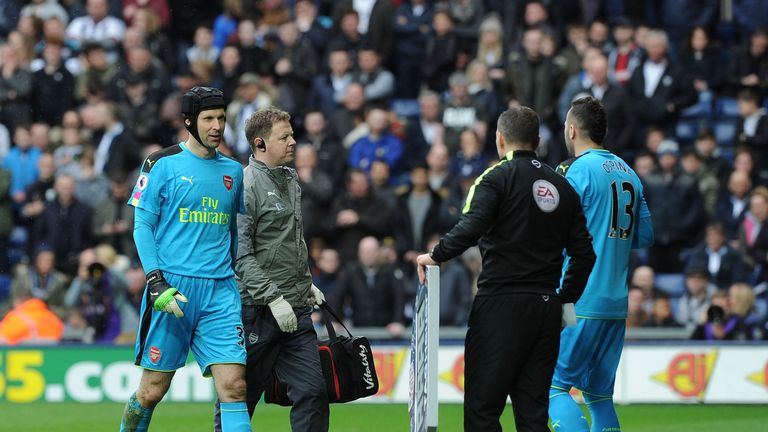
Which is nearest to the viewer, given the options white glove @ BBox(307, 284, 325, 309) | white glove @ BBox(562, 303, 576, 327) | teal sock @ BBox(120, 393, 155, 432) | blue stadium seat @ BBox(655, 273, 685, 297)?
white glove @ BBox(562, 303, 576, 327)

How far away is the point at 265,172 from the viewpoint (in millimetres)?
8414

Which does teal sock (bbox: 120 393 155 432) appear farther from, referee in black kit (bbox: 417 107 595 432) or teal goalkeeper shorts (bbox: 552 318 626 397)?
teal goalkeeper shorts (bbox: 552 318 626 397)

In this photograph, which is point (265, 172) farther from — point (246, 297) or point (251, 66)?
point (251, 66)

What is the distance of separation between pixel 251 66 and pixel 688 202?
620cm

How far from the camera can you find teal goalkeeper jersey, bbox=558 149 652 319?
8.24 metres

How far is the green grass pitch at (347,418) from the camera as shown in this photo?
12.1 meters

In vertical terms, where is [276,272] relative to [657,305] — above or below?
above

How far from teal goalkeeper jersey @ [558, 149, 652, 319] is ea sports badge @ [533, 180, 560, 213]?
0.71 m

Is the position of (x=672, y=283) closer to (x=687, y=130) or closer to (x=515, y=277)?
(x=687, y=130)

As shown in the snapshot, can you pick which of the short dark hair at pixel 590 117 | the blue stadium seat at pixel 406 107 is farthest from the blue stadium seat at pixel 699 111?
the short dark hair at pixel 590 117

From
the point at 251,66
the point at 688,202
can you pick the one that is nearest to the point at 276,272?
the point at 688,202

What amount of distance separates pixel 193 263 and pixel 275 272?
0.55 m

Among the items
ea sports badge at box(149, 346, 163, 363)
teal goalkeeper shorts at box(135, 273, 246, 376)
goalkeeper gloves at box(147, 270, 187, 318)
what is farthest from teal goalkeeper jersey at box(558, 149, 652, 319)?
ea sports badge at box(149, 346, 163, 363)

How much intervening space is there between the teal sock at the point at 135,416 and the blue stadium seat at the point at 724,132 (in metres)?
12.2
